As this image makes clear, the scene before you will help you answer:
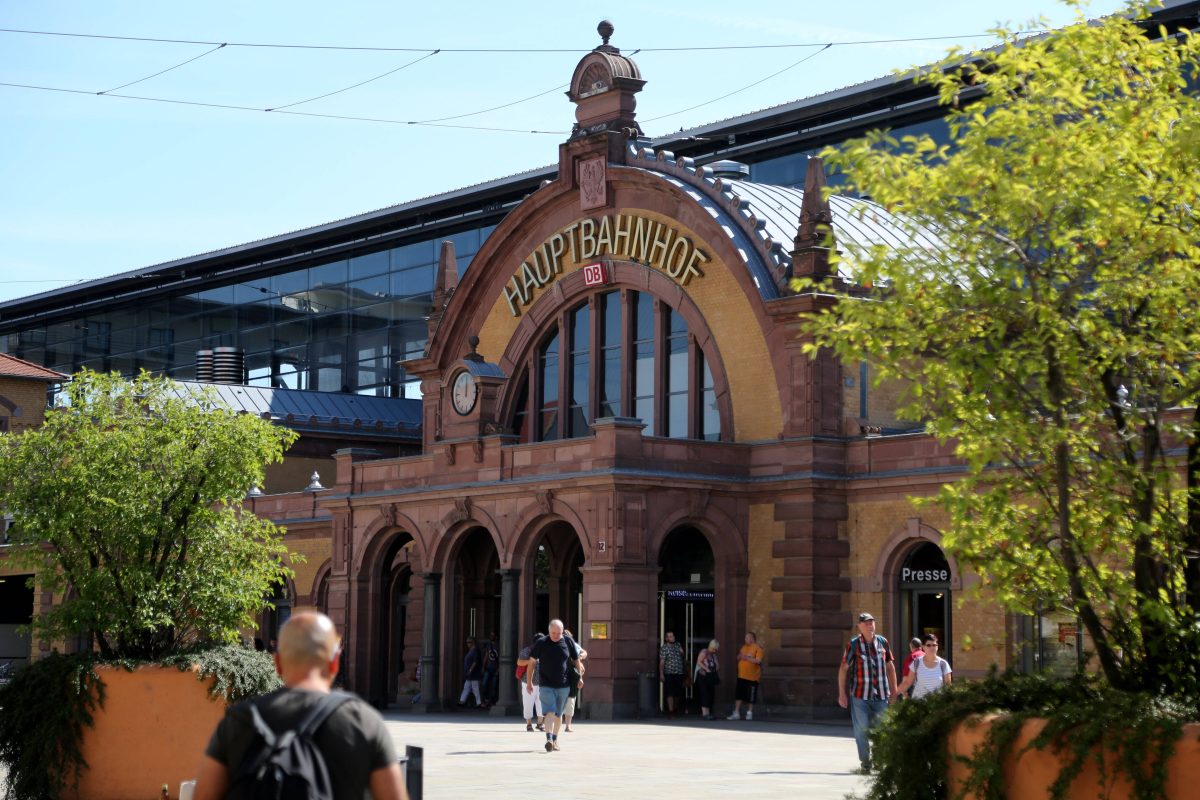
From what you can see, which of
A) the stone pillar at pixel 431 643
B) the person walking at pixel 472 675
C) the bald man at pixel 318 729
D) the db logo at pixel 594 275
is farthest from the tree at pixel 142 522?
the db logo at pixel 594 275

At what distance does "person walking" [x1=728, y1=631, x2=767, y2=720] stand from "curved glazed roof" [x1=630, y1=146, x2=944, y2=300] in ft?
23.5

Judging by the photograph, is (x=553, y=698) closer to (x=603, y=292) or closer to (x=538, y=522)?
(x=538, y=522)

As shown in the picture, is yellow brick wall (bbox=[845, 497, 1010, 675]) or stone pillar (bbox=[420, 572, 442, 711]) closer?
yellow brick wall (bbox=[845, 497, 1010, 675])

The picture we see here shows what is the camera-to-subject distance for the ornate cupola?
42562 millimetres

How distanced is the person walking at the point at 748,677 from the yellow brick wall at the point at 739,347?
14.9 ft

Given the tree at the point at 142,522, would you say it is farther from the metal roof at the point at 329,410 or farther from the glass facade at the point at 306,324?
the glass facade at the point at 306,324

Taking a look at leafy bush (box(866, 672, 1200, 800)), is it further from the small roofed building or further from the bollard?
the small roofed building

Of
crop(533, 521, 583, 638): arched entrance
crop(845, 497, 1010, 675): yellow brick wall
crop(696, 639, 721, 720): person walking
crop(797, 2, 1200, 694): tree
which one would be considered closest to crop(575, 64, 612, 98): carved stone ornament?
crop(533, 521, 583, 638): arched entrance

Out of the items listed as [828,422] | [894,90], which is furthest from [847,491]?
[894,90]

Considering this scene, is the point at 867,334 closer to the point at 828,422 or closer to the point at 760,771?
the point at 760,771

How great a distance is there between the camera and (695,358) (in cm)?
4088

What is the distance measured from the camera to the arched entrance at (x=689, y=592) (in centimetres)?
3878

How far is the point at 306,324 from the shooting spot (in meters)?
75.4

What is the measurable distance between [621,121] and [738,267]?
5.43 metres
